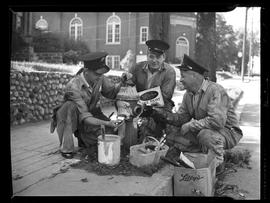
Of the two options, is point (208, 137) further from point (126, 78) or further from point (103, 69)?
point (103, 69)

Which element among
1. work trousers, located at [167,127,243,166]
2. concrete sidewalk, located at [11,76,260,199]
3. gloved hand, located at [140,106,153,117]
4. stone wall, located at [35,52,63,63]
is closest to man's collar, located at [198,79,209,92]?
concrete sidewalk, located at [11,76,260,199]

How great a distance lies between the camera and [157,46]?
333 cm

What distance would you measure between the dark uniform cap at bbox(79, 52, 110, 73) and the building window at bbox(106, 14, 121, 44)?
0.15 metres

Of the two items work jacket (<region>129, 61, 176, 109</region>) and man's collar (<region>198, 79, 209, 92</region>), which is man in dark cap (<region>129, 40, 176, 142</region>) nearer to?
work jacket (<region>129, 61, 176, 109</region>)

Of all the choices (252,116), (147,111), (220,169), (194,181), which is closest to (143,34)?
(147,111)

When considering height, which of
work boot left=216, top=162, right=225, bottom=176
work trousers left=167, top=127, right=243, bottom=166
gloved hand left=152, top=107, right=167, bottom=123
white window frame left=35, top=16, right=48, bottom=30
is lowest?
work boot left=216, top=162, right=225, bottom=176

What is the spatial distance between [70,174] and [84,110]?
0.65 m

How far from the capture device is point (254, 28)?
3.07 metres

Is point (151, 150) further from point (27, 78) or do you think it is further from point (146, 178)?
point (27, 78)

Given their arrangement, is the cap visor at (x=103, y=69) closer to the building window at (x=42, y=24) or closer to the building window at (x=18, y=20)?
the building window at (x=42, y=24)

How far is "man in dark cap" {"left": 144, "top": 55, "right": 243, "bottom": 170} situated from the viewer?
333 centimetres
